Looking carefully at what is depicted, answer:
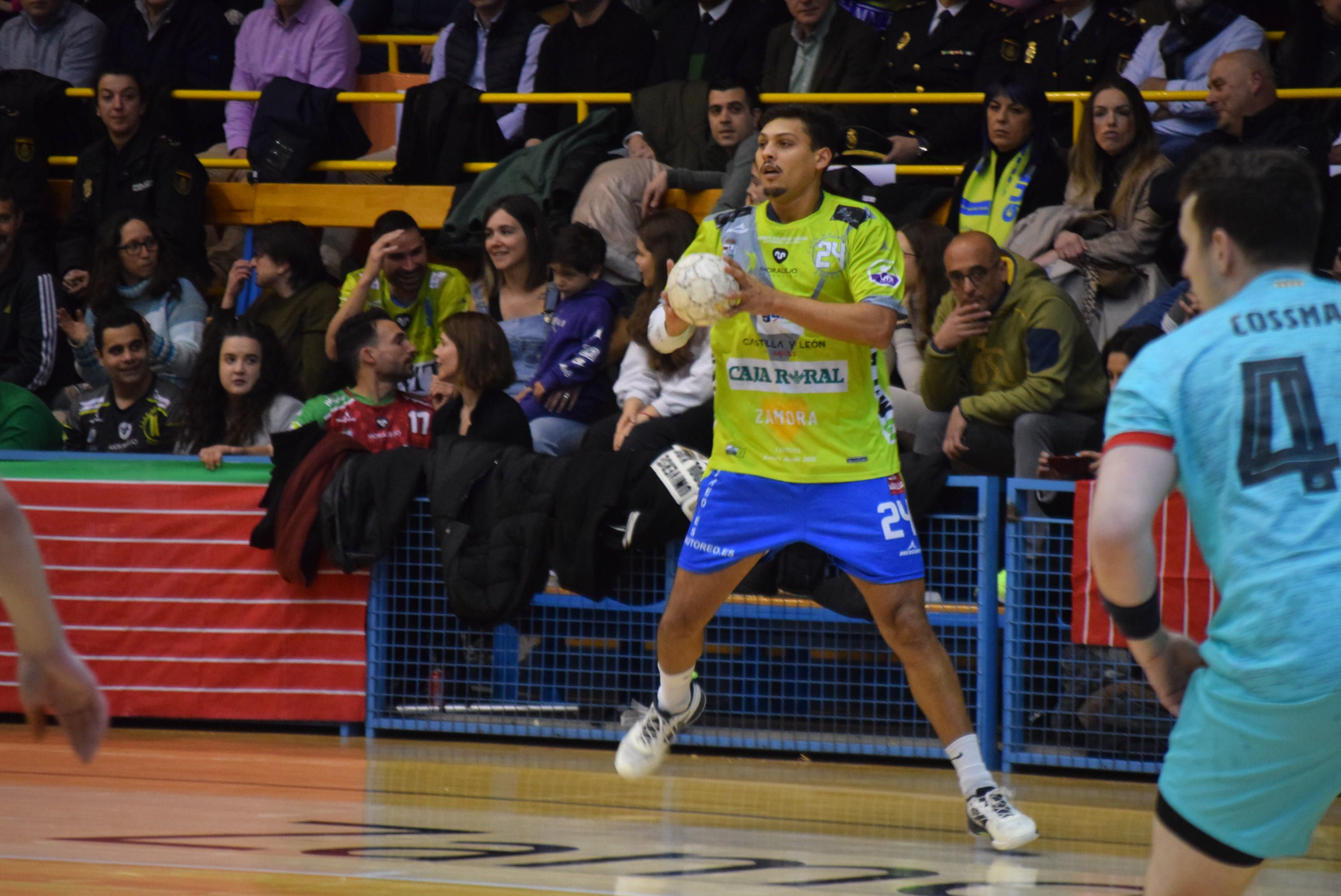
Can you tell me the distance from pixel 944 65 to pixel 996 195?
5.38ft

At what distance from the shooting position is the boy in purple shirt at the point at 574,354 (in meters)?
8.37

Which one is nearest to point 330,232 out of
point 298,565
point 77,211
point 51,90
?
point 77,211

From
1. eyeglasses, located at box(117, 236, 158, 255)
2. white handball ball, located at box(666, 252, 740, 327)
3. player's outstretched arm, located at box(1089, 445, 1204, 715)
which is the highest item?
eyeglasses, located at box(117, 236, 158, 255)

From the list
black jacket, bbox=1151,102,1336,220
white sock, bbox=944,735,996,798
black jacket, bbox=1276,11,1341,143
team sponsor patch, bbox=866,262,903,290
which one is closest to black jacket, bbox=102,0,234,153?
black jacket, bbox=1151,102,1336,220

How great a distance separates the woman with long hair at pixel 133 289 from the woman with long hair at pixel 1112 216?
16.8 feet

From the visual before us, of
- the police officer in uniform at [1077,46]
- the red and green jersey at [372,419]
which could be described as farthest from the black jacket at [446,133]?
the police officer in uniform at [1077,46]

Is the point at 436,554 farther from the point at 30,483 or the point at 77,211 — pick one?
the point at 77,211

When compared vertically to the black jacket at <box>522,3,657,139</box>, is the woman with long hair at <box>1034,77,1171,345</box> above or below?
below

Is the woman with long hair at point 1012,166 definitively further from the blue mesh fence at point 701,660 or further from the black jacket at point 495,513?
the black jacket at point 495,513

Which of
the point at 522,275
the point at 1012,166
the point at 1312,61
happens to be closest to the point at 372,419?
the point at 522,275

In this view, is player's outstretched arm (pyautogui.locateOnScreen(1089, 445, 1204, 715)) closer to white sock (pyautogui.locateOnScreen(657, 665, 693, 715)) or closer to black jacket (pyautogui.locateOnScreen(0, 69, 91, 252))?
white sock (pyautogui.locateOnScreen(657, 665, 693, 715))

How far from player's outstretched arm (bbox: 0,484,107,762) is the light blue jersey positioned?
65.4 inches

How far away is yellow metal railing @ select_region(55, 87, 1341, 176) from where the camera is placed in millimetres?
9000

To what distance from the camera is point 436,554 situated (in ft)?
25.0
